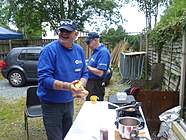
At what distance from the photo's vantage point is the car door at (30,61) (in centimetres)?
1044

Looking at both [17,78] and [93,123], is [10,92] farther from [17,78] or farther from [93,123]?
[93,123]

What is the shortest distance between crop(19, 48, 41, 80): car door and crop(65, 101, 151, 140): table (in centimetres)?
722

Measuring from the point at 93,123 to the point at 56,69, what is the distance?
636mm

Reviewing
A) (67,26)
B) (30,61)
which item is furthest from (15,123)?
(30,61)

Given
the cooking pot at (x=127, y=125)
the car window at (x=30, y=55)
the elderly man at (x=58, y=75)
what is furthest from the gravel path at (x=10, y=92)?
the cooking pot at (x=127, y=125)

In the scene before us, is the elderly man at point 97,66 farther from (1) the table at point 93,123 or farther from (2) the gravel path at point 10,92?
(2) the gravel path at point 10,92

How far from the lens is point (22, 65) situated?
10.6 metres

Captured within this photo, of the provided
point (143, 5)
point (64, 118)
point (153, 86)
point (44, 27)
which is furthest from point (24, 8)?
point (64, 118)

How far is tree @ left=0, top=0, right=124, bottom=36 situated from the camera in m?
19.4

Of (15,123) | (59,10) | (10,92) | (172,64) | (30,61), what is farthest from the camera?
(59,10)

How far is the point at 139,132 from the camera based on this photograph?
2336mm

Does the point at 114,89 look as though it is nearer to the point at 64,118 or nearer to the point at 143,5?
the point at 64,118

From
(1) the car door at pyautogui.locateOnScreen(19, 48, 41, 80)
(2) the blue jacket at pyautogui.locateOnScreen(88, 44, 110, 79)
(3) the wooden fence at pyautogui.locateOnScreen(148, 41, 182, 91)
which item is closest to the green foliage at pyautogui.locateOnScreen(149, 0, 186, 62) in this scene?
(3) the wooden fence at pyautogui.locateOnScreen(148, 41, 182, 91)

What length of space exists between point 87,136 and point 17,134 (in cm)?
335
